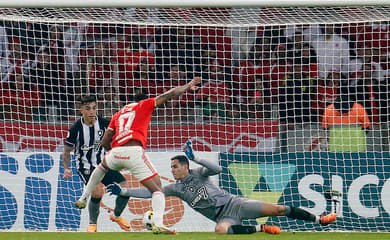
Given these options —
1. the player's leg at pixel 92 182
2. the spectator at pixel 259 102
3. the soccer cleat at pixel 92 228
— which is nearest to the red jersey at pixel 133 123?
the player's leg at pixel 92 182

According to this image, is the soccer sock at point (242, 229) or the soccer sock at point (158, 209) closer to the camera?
the soccer sock at point (158, 209)

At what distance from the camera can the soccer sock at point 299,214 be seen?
9.88m

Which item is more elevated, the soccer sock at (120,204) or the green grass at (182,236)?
the soccer sock at (120,204)

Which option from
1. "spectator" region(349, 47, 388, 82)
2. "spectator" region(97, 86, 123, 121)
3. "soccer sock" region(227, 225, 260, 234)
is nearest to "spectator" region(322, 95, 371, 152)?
"spectator" region(349, 47, 388, 82)

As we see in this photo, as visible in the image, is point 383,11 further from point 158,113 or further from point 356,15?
point 158,113

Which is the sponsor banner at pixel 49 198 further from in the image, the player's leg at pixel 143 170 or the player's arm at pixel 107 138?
the player's leg at pixel 143 170

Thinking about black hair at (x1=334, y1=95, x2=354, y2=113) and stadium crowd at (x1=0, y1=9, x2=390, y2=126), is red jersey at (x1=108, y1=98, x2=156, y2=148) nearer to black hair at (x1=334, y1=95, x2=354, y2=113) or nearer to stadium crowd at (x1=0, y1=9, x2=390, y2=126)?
stadium crowd at (x1=0, y1=9, x2=390, y2=126)

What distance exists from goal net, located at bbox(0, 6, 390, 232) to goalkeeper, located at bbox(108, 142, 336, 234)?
29 centimetres

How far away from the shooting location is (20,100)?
447 inches

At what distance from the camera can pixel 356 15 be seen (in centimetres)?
1054

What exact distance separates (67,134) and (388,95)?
4.79 m

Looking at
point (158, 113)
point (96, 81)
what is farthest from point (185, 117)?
point (96, 81)

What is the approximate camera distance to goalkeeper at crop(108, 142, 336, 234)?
991 cm

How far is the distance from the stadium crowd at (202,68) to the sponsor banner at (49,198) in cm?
89
